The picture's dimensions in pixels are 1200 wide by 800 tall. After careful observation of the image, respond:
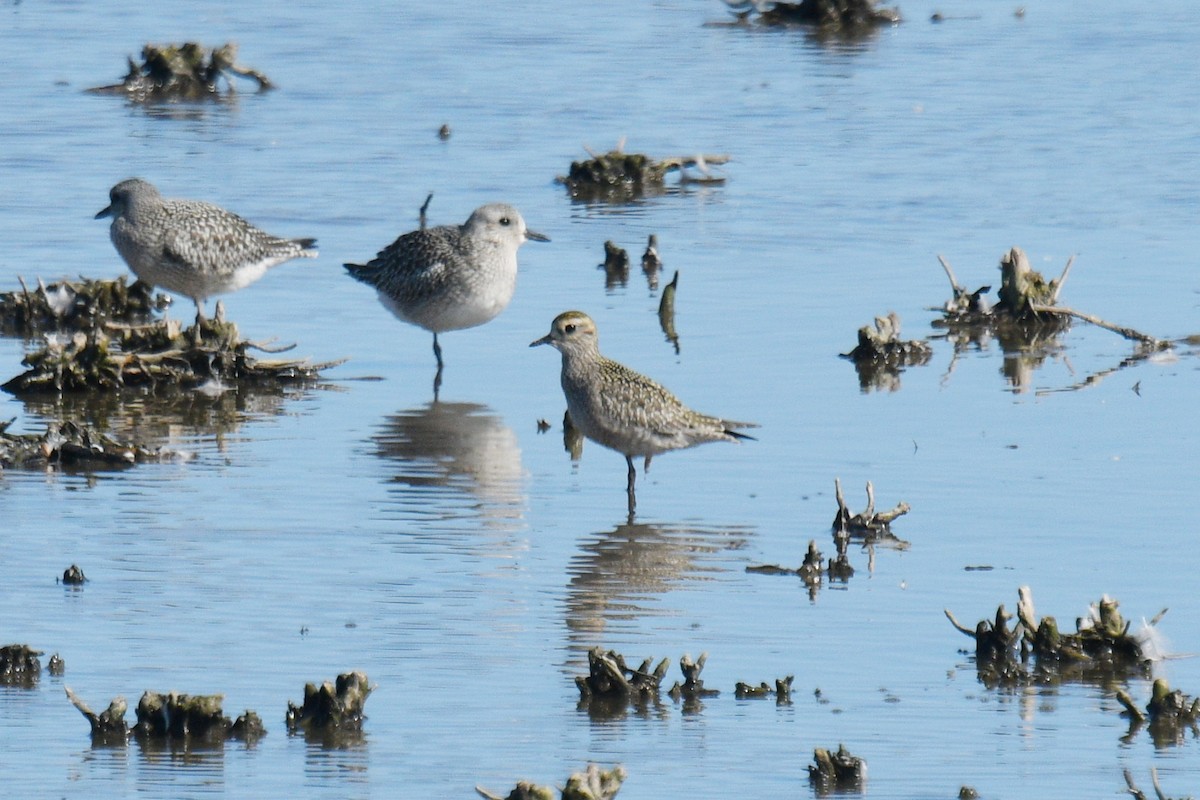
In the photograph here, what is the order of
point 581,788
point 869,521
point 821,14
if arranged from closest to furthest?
point 581,788
point 869,521
point 821,14

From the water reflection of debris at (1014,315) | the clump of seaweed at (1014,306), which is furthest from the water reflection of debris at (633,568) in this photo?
the clump of seaweed at (1014,306)

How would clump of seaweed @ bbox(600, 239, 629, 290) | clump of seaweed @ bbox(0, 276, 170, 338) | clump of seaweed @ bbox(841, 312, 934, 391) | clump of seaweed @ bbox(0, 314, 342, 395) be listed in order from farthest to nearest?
clump of seaweed @ bbox(600, 239, 629, 290) < clump of seaweed @ bbox(0, 276, 170, 338) < clump of seaweed @ bbox(841, 312, 934, 391) < clump of seaweed @ bbox(0, 314, 342, 395)

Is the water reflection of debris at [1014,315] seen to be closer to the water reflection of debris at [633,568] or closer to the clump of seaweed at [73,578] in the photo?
the water reflection of debris at [633,568]


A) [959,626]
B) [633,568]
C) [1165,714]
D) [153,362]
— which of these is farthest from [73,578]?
[1165,714]

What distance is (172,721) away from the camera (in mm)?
7020

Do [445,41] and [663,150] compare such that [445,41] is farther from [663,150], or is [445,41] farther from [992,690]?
[992,690]

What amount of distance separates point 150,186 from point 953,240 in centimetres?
600

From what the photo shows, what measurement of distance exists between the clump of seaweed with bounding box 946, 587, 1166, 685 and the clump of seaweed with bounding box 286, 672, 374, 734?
87.1 inches

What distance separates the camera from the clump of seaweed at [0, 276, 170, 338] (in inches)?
535

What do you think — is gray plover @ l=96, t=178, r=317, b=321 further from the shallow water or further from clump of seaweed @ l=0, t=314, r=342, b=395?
clump of seaweed @ l=0, t=314, r=342, b=395

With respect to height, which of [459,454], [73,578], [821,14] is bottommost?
[73,578]

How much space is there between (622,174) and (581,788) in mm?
12913

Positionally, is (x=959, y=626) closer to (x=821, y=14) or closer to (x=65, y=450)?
(x=65, y=450)

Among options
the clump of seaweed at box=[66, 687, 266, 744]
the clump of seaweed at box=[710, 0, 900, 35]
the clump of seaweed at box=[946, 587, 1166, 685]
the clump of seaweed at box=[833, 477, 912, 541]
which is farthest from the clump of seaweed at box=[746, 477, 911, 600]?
the clump of seaweed at box=[710, 0, 900, 35]
